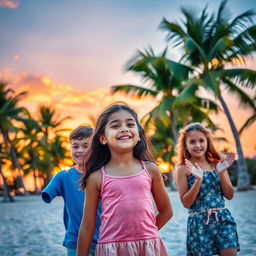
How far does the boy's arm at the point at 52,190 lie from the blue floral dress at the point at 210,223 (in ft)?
4.06

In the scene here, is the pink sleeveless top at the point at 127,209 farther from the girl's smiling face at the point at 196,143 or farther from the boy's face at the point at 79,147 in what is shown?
the girl's smiling face at the point at 196,143

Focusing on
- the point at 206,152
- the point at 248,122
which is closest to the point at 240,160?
the point at 248,122

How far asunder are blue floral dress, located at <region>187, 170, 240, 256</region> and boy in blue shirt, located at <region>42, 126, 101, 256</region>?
0.96 metres

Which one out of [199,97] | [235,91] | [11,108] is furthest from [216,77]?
[11,108]

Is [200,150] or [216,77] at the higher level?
[216,77]

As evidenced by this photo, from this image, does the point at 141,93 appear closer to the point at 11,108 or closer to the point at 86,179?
the point at 11,108

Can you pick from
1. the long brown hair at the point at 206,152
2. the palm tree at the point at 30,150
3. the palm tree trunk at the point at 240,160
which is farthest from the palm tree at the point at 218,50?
the palm tree at the point at 30,150

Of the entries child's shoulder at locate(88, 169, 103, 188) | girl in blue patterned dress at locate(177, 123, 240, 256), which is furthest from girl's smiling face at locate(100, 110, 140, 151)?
girl in blue patterned dress at locate(177, 123, 240, 256)

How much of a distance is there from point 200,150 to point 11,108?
29.2 metres

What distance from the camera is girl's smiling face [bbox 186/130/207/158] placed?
11.2ft

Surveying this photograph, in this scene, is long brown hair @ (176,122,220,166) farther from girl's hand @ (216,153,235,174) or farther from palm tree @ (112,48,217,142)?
palm tree @ (112,48,217,142)

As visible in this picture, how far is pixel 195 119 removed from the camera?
845 inches

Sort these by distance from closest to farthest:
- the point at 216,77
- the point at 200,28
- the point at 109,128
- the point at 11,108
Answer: the point at 109,128, the point at 216,77, the point at 200,28, the point at 11,108

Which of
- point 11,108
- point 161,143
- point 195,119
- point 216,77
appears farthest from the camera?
point 161,143
